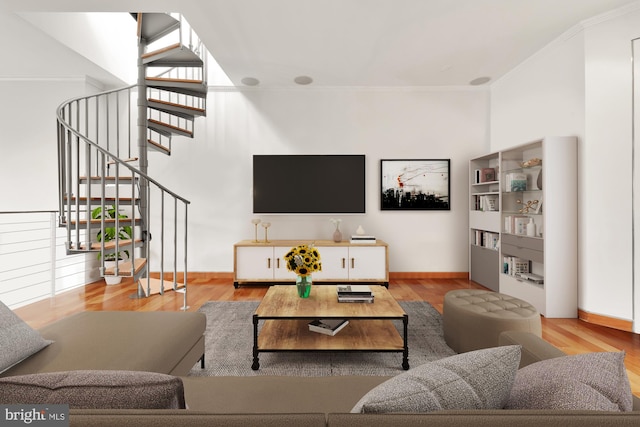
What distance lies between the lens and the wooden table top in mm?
2123

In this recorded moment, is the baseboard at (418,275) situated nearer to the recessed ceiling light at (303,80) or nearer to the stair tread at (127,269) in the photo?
the stair tread at (127,269)

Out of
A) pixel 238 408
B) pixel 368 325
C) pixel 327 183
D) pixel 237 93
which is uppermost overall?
pixel 237 93

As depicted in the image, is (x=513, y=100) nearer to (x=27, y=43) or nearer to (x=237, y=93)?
(x=237, y=93)

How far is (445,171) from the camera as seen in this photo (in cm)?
470

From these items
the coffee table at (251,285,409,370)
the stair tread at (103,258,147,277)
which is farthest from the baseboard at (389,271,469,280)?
the stair tread at (103,258,147,277)

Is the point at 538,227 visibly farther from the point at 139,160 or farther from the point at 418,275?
the point at 139,160

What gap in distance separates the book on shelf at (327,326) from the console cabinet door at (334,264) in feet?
6.40

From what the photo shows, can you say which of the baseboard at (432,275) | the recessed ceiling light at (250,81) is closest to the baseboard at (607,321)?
the baseboard at (432,275)

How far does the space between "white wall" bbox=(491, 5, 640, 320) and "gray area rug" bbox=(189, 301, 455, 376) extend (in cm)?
156

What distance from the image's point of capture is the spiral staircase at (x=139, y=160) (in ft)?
10.2

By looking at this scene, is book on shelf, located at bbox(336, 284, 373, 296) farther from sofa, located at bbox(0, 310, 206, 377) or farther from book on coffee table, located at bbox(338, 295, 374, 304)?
sofa, located at bbox(0, 310, 206, 377)

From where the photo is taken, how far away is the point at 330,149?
186 inches

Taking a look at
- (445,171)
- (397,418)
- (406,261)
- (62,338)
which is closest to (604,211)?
(445,171)

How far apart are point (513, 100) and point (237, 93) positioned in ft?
12.3
